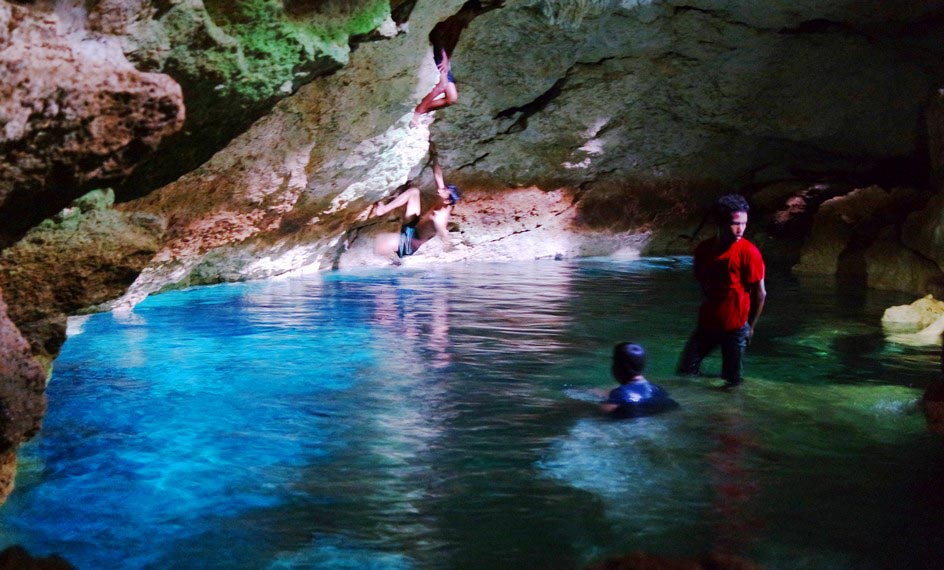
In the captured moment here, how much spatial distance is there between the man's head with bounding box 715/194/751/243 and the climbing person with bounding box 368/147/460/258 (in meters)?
6.03

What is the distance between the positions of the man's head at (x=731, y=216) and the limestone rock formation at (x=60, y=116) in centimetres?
384

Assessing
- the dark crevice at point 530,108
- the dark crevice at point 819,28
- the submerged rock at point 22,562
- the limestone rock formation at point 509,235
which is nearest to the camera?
the submerged rock at point 22,562

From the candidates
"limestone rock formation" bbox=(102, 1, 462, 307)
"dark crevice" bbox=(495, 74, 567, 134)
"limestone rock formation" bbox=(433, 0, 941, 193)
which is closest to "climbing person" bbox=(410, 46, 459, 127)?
"limestone rock formation" bbox=(102, 1, 462, 307)

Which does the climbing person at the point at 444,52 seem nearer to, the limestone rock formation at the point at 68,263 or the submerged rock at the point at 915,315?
the submerged rock at the point at 915,315

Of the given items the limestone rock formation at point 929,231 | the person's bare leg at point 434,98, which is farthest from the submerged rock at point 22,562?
the limestone rock formation at point 929,231

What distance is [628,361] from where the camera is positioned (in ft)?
19.4

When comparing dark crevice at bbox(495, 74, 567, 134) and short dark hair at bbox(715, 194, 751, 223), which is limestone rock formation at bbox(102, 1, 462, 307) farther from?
short dark hair at bbox(715, 194, 751, 223)

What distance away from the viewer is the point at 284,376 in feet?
23.6

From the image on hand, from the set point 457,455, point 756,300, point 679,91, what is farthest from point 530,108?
point 457,455

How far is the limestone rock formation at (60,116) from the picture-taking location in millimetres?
3301

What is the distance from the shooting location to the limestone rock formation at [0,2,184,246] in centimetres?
330

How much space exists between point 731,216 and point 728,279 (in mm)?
481

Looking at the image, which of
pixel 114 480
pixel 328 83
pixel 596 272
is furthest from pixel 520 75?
pixel 114 480

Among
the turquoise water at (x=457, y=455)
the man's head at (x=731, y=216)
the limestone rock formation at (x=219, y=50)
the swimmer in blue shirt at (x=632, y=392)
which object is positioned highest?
the limestone rock formation at (x=219, y=50)
